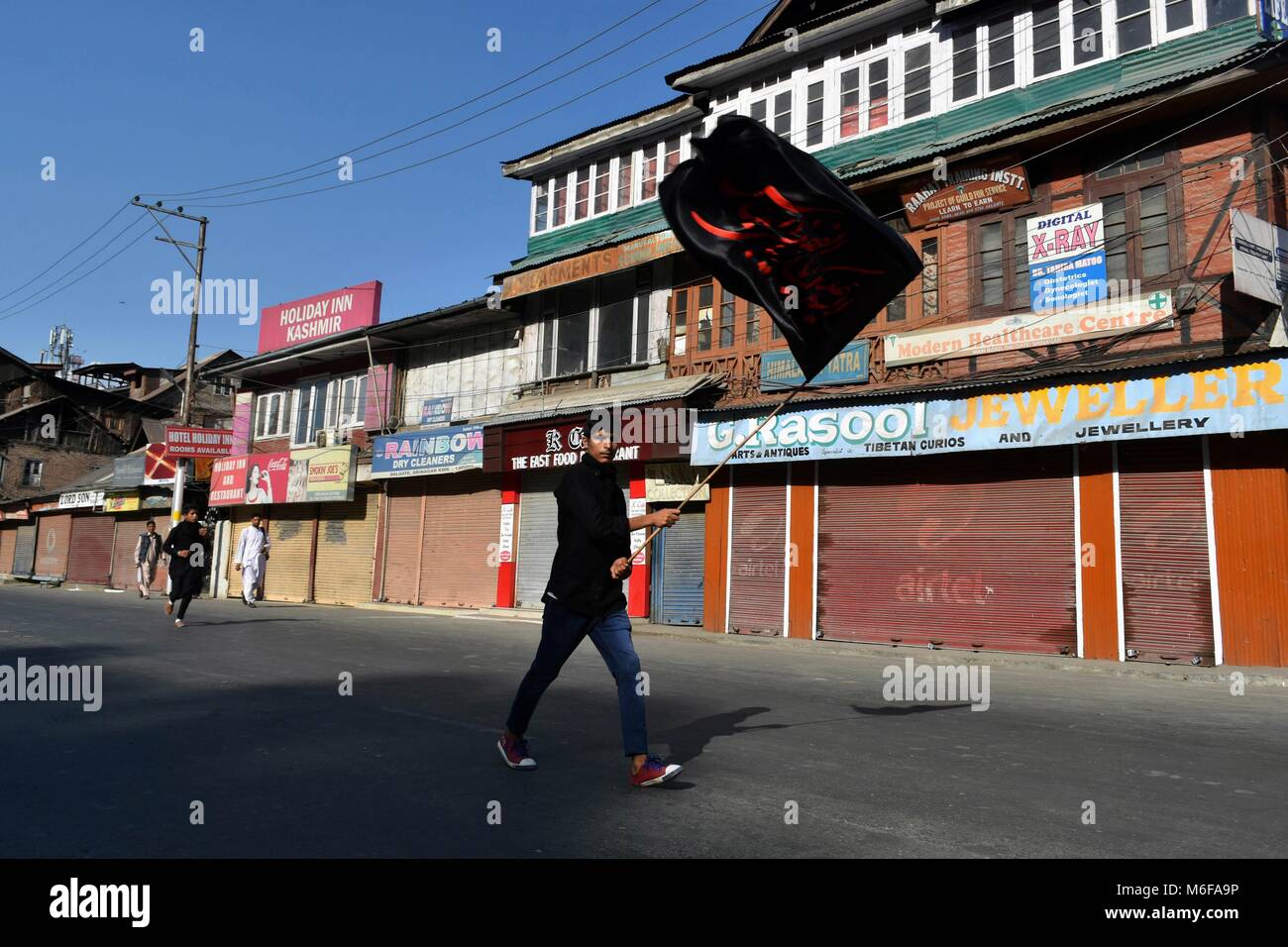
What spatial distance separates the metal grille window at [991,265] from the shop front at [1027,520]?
1.87m

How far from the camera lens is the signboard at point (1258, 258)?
11562 millimetres

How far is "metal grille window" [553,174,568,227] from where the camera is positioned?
76.1ft

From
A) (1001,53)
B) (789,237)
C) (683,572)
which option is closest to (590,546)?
(789,237)

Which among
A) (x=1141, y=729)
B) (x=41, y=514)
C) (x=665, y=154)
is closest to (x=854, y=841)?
(x=1141, y=729)

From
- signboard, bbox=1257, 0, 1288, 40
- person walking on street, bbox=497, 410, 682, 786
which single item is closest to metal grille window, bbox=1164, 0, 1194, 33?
signboard, bbox=1257, 0, 1288, 40

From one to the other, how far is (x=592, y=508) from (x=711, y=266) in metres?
2.23

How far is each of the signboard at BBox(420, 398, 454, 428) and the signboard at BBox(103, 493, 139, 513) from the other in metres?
18.6

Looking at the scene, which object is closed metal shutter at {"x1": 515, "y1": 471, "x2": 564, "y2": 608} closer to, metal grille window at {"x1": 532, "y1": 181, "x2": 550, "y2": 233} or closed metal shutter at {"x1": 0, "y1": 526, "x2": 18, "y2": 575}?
metal grille window at {"x1": 532, "y1": 181, "x2": 550, "y2": 233}

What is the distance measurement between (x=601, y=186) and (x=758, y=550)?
1074cm

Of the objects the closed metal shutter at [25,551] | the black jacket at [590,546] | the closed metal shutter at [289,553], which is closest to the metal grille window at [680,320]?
the black jacket at [590,546]

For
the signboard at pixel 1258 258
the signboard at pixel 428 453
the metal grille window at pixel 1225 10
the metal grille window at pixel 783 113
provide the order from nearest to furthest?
the signboard at pixel 1258 258, the metal grille window at pixel 1225 10, the metal grille window at pixel 783 113, the signboard at pixel 428 453

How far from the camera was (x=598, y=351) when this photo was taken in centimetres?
2177

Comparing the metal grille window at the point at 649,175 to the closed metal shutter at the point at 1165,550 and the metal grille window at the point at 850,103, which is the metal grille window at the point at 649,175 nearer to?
Result: the metal grille window at the point at 850,103

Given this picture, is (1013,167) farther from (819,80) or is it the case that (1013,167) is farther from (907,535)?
(907,535)
